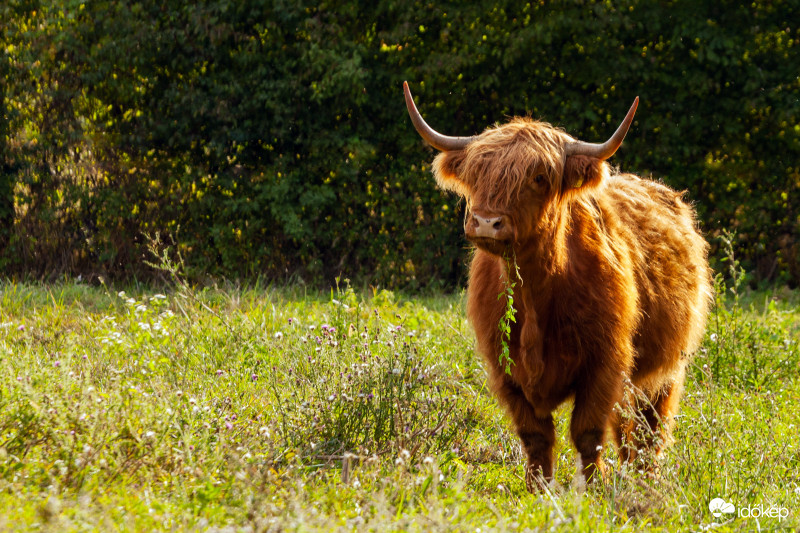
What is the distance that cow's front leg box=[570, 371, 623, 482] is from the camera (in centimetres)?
395

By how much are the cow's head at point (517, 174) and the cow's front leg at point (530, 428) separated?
2.48 feet

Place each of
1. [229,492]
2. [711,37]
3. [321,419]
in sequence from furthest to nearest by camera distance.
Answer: [711,37] < [321,419] < [229,492]

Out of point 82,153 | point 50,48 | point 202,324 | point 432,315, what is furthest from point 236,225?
point 202,324

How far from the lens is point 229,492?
2.69m

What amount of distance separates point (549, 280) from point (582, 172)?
0.49 meters

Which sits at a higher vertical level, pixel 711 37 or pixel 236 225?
pixel 711 37

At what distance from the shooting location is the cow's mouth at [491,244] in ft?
11.7

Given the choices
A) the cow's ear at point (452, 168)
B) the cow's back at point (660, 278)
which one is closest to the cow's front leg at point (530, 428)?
the cow's back at point (660, 278)

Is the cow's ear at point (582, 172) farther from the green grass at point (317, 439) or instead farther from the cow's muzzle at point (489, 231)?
the green grass at point (317, 439)

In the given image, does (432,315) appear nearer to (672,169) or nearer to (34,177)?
(672,169)

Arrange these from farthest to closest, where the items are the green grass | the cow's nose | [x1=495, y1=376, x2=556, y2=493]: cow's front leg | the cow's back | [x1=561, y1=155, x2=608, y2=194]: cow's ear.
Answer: the cow's back → [x1=495, y1=376, x2=556, y2=493]: cow's front leg → [x1=561, y1=155, x2=608, y2=194]: cow's ear → the cow's nose → the green grass

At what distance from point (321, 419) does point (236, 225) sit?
623 centimetres

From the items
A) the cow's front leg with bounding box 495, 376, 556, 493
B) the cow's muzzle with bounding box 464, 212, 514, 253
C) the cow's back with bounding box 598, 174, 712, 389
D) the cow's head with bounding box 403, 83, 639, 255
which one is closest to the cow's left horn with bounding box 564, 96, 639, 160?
the cow's head with bounding box 403, 83, 639, 255

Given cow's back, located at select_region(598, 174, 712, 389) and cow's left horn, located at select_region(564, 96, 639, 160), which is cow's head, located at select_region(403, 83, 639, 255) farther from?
cow's back, located at select_region(598, 174, 712, 389)
